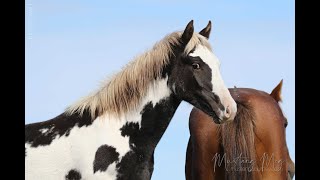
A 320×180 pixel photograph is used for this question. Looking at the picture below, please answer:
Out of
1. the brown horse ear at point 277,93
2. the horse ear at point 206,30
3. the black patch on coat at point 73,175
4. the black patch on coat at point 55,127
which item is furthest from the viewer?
the brown horse ear at point 277,93

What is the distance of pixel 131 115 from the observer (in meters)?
6.03

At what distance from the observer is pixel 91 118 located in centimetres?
593

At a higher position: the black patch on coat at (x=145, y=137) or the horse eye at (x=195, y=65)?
the horse eye at (x=195, y=65)

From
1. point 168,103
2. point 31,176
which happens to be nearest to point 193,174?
point 168,103

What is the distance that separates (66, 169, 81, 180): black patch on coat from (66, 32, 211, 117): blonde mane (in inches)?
23.5

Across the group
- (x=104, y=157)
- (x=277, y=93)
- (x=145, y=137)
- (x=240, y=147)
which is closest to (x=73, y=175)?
(x=104, y=157)

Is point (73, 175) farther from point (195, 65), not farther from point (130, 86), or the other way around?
point (195, 65)

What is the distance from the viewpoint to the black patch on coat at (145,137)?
18.9ft

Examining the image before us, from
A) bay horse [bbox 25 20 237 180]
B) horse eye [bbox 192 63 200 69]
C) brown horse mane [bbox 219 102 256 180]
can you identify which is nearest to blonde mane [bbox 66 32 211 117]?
bay horse [bbox 25 20 237 180]

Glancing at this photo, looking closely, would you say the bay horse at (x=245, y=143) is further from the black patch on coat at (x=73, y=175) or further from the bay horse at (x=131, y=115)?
the black patch on coat at (x=73, y=175)

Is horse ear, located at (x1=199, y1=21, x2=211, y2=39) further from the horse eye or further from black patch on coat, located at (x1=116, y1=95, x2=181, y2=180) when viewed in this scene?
black patch on coat, located at (x1=116, y1=95, x2=181, y2=180)

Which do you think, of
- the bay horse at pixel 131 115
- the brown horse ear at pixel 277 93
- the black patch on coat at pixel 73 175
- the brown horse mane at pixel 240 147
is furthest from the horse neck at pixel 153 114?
the brown horse ear at pixel 277 93

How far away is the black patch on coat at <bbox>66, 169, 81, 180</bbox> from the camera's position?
18.7 feet
